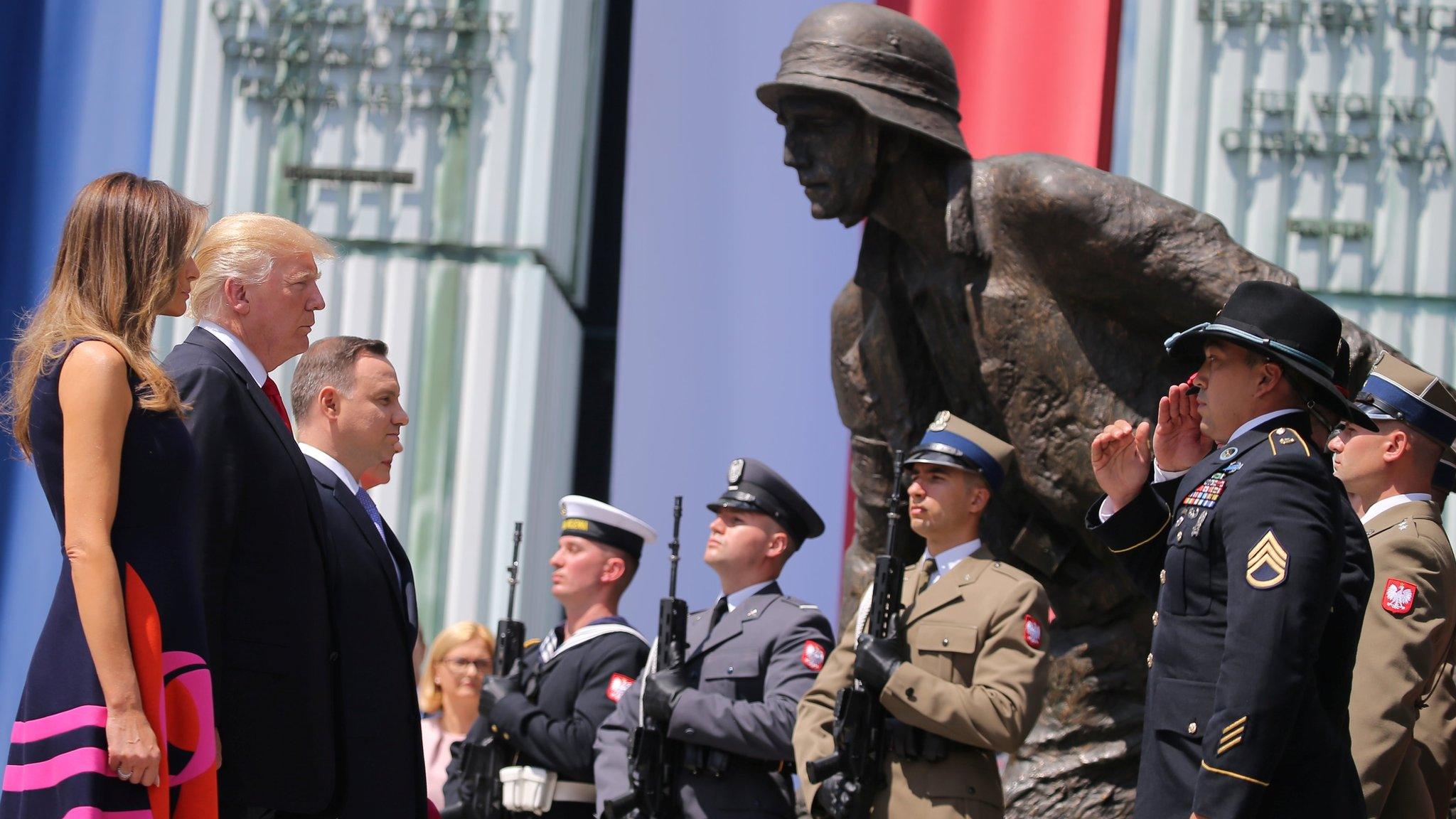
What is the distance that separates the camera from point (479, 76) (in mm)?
5918

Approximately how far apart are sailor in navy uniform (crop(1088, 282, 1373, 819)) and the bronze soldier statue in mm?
1103

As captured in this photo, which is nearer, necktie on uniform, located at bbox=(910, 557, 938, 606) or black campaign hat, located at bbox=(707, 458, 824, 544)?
necktie on uniform, located at bbox=(910, 557, 938, 606)

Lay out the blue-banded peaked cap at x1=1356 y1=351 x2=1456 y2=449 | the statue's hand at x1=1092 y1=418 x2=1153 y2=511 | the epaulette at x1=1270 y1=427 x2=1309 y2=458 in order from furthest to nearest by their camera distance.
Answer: the blue-banded peaked cap at x1=1356 y1=351 x2=1456 y2=449 → the statue's hand at x1=1092 y1=418 x2=1153 y2=511 → the epaulette at x1=1270 y1=427 x2=1309 y2=458

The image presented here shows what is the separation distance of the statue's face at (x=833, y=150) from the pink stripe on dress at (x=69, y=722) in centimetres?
219

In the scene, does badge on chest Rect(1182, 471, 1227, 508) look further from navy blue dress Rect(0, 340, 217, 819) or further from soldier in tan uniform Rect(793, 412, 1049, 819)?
navy blue dress Rect(0, 340, 217, 819)

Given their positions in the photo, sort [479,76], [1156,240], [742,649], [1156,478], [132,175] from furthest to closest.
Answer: [479,76] < [742,649] < [1156,240] < [1156,478] < [132,175]

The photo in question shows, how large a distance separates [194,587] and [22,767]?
0.30m

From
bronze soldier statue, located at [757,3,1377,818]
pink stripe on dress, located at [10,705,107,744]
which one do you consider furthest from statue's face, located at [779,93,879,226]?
pink stripe on dress, located at [10,705,107,744]

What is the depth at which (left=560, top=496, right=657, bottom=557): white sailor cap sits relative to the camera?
4.61 metres

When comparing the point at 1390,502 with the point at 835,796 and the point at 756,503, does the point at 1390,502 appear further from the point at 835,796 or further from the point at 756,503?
the point at 756,503

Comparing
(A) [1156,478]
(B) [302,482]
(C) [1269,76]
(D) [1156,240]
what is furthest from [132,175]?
(C) [1269,76]

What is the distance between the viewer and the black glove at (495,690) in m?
4.35

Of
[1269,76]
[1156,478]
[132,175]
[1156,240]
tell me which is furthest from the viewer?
[1269,76]

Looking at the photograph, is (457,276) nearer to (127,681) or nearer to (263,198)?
(263,198)
